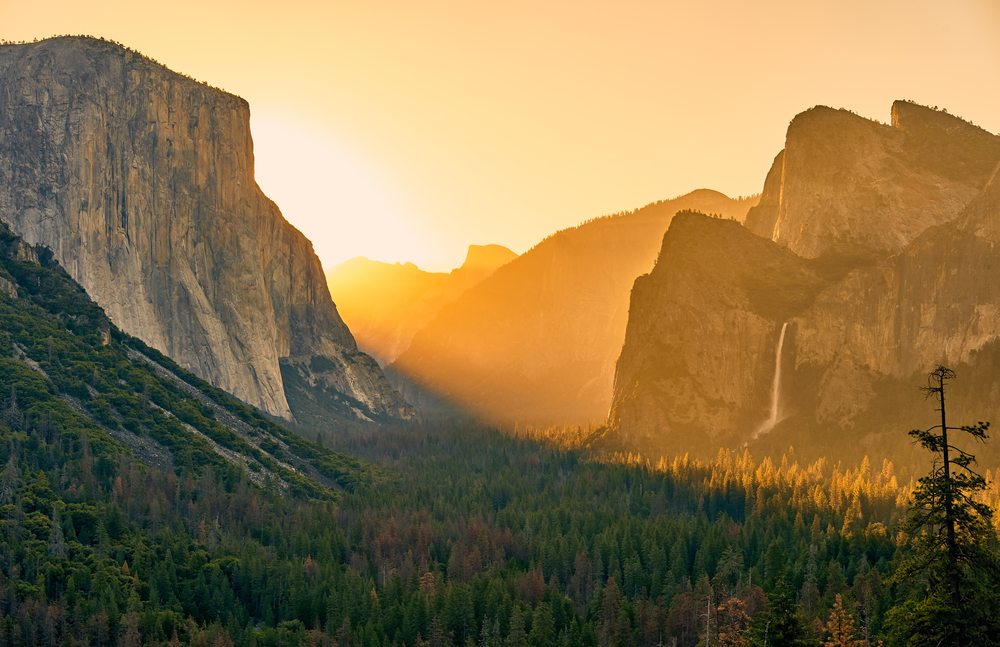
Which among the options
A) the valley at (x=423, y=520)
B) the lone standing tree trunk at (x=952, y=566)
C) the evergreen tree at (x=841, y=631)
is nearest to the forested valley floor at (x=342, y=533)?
the valley at (x=423, y=520)

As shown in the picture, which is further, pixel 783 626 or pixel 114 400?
pixel 114 400

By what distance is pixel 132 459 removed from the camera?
139250mm

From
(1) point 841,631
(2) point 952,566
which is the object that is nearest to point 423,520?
(1) point 841,631

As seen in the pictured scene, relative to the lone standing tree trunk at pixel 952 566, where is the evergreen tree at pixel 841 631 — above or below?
below

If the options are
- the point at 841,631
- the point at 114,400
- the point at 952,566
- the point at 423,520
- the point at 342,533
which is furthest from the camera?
the point at 114,400

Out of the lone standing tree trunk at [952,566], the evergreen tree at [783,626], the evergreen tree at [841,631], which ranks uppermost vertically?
the lone standing tree trunk at [952,566]

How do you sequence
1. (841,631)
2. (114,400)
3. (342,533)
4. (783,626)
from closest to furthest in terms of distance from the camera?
(783,626) < (841,631) < (342,533) < (114,400)

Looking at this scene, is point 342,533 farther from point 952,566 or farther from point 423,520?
point 952,566

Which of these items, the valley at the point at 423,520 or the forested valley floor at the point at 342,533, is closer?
the valley at the point at 423,520

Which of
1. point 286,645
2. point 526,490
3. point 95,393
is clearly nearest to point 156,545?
point 286,645

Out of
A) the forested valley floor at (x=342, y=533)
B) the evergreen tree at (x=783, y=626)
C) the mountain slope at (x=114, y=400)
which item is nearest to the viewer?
the evergreen tree at (x=783, y=626)

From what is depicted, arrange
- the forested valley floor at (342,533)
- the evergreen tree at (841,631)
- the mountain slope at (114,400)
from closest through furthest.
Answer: the evergreen tree at (841,631) < the forested valley floor at (342,533) < the mountain slope at (114,400)

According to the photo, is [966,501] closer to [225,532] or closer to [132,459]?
[225,532]

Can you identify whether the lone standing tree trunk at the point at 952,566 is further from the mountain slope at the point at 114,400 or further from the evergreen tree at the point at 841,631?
the mountain slope at the point at 114,400
